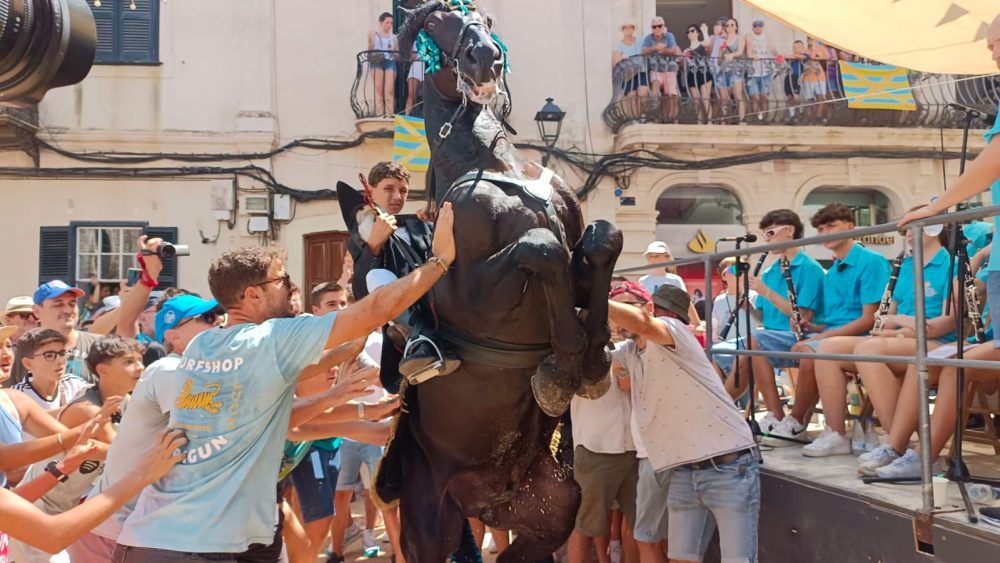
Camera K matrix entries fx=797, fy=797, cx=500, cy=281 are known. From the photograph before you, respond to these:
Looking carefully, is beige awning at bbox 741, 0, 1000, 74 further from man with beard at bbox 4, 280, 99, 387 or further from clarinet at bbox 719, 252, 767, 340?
man with beard at bbox 4, 280, 99, 387

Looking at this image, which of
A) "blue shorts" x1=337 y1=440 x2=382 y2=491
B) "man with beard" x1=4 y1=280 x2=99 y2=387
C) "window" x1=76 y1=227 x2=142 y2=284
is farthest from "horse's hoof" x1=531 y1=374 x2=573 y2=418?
"window" x1=76 y1=227 x2=142 y2=284

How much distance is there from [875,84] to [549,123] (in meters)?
5.09

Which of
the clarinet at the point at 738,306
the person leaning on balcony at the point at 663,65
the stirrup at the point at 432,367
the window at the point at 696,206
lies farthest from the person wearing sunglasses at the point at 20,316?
the window at the point at 696,206

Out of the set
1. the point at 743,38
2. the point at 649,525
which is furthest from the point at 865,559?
the point at 743,38

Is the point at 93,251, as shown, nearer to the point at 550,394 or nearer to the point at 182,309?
the point at 182,309

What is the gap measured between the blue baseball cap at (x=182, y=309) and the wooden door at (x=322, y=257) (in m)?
8.47

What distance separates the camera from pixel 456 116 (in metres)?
2.72

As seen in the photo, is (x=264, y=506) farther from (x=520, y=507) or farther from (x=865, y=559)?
(x=865, y=559)

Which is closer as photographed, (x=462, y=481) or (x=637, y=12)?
(x=462, y=481)

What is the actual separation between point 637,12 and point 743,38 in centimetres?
171

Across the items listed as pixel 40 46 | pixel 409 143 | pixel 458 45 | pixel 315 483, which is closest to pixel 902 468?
pixel 458 45

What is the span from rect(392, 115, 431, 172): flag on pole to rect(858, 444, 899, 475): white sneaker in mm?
8478

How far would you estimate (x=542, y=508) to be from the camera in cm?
282

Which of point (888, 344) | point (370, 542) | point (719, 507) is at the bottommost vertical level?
point (370, 542)
